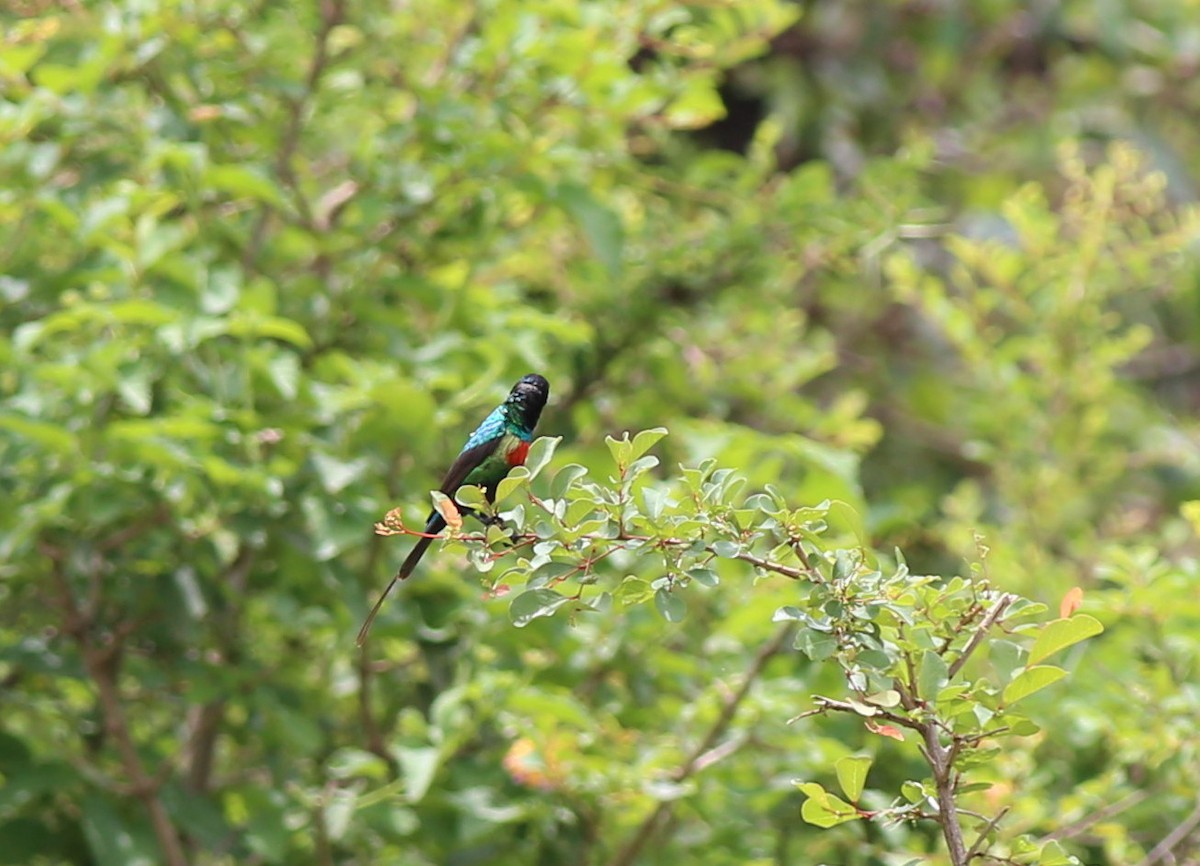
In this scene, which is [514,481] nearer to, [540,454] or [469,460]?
[540,454]

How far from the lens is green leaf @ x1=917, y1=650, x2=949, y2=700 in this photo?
4.79 feet

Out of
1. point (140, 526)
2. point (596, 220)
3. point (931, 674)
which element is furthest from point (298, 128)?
point (931, 674)

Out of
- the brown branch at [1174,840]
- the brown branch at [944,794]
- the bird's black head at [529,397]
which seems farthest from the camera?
the brown branch at [1174,840]

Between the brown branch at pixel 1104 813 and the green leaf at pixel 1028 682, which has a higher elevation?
the green leaf at pixel 1028 682

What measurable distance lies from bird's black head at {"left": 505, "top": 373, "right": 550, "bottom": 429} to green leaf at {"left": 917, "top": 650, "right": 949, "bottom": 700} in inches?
18.6

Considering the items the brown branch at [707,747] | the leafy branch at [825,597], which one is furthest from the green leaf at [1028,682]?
the brown branch at [707,747]

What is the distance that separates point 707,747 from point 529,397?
1163 mm

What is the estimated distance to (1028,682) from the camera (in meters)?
1.47

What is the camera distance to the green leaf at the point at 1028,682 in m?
1.45

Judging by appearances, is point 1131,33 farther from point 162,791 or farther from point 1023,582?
point 162,791

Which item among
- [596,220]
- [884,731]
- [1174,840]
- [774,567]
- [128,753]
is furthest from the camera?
[596,220]

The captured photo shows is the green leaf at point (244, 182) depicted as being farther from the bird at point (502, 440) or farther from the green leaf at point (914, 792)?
the green leaf at point (914, 792)

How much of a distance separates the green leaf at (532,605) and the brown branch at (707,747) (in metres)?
1.09

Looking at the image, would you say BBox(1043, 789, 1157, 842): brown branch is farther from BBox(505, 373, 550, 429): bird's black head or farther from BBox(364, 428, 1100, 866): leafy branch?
BBox(505, 373, 550, 429): bird's black head
